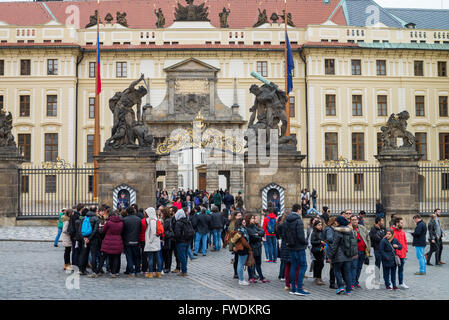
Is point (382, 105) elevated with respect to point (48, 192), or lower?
elevated

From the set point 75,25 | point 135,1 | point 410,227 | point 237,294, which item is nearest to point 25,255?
Result: point 237,294

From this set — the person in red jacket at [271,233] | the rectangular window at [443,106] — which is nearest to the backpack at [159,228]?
the person in red jacket at [271,233]

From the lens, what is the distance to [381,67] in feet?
128

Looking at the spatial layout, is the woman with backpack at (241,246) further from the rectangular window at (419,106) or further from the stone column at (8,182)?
the rectangular window at (419,106)

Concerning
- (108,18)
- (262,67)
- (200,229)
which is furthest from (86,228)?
(108,18)

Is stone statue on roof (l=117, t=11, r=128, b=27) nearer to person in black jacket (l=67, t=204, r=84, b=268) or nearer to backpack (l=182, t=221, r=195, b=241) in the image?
A: person in black jacket (l=67, t=204, r=84, b=268)

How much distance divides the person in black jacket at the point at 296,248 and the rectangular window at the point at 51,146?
1255 inches

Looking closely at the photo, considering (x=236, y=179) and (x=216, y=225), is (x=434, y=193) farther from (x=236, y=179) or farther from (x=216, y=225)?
(x=216, y=225)

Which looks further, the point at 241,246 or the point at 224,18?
the point at 224,18

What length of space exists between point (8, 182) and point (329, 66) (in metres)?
26.2

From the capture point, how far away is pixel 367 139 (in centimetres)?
3850

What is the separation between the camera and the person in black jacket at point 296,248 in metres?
8.91

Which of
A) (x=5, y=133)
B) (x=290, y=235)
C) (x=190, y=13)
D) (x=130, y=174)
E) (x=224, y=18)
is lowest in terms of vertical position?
(x=290, y=235)

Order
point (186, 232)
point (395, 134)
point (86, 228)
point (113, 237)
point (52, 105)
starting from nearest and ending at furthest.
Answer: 1. point (113, 237)
2. point (86, 228)
3. point (186, 232)
4. point (395, 134)
5. point (52, 105)
